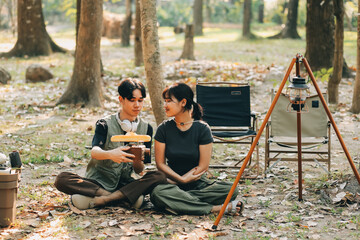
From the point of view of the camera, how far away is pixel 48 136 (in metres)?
8.30

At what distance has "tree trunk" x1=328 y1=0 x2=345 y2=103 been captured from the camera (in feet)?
31.5

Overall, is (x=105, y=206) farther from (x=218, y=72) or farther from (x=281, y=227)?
(x=218, y=72)

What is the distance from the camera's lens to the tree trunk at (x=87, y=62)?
994 cm

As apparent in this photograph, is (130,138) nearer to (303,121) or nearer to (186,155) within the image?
(186,155)

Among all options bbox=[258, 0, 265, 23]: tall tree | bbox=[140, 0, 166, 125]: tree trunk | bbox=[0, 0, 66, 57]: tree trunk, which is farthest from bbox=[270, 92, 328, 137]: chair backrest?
bbox=[258, 0, 265, 23]: tall tree

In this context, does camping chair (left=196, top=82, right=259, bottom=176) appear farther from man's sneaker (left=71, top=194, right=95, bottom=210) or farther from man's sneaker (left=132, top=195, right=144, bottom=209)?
man's sneaker (left=71, top=194, right=95, bottom=210)

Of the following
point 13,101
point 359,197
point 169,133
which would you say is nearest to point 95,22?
point 13,101

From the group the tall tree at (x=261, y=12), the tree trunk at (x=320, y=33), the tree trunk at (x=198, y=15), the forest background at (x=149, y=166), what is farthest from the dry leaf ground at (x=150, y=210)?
the tall tree at (x=261, y=12)

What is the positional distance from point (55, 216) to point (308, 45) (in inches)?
373

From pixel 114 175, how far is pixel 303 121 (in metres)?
2.76

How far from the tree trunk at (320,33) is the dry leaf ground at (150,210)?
120 centimetres

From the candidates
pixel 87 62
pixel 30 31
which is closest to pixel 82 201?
pixel 87 62

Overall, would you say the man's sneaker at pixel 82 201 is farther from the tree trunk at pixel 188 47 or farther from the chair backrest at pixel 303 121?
the tree trunk at pixel 188 47

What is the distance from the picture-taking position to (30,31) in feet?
59.9
